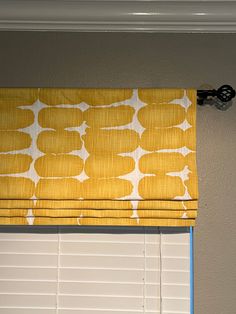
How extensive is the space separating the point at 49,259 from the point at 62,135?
42cm

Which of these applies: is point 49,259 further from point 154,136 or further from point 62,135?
point 154,136

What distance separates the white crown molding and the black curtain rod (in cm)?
23

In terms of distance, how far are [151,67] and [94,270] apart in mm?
731

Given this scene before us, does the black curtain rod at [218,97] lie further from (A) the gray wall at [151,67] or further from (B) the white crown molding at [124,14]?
(B) the white crown molding at [124,14]

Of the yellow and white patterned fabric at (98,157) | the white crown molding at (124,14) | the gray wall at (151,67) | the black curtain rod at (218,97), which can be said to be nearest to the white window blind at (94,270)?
the yellow and white patterned fabric at (98,157)

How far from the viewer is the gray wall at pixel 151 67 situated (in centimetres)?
174

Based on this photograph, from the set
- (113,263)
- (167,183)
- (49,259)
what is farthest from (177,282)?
(49,259)

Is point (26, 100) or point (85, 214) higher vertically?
point (26, 100)

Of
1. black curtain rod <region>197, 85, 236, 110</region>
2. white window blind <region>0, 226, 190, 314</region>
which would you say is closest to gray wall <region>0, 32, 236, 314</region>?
black curtain rod <region>197, 85, 236, 110</region>

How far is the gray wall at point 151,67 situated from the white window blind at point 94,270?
228mm

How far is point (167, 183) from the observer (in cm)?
166

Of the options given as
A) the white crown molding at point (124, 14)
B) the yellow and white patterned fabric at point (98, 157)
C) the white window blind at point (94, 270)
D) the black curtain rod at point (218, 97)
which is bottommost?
the white window blind at point (94, 270)

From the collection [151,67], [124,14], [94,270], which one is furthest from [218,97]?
[94,270]

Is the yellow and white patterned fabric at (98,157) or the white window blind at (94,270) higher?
the yellow and white patterned fabric at (98,157)
